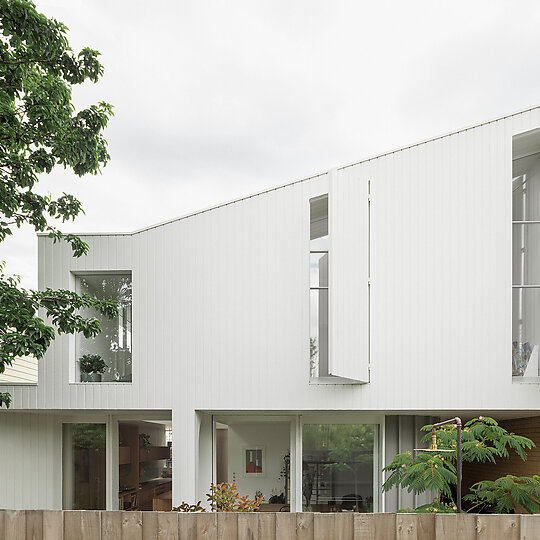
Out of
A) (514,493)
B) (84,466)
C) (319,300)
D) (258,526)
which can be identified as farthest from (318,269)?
(258,526)

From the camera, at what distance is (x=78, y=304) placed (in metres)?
8.09

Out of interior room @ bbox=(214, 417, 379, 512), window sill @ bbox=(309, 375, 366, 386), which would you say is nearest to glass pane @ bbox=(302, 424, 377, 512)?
interior room @ bbox=(214, 417, 379, 512)

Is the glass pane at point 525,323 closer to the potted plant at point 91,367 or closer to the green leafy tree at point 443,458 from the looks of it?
the green leafy tree at point 443,458

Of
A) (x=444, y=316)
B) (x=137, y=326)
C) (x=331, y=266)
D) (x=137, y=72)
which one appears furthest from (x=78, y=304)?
(x=137, y=72)

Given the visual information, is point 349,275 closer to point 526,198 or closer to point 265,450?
point 526,198

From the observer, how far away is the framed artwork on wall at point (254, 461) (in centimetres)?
1088

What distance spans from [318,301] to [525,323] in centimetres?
326

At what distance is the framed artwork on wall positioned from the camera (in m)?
10.9

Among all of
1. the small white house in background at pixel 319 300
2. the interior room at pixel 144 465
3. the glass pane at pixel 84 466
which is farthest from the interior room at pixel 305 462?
the glass pane at pixel 84 466

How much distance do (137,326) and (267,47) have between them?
A: 14687 mm

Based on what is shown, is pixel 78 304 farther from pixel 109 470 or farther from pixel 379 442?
pixel 379 442

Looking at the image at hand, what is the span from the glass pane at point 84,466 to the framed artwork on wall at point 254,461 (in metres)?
2.52

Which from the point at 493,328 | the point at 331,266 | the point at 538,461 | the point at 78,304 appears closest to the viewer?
the point at 78,304

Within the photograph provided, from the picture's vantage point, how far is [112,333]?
9.97 metres
